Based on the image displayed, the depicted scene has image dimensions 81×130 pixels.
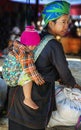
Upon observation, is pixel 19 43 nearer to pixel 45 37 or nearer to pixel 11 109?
pixel 45 37

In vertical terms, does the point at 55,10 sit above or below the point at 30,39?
above

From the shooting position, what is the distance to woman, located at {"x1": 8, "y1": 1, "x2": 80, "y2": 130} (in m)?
2.60

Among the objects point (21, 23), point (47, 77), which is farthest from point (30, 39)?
point (21, 23)

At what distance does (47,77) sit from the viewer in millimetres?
2656

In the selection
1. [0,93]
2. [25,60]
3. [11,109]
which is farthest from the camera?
[0,93]

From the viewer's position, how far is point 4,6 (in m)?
14.7

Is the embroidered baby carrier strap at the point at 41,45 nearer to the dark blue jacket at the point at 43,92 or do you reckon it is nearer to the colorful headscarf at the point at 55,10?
the dark blue jacket at the point at 43,92

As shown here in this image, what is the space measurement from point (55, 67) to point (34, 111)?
430 mm

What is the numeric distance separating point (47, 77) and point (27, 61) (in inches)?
9.2

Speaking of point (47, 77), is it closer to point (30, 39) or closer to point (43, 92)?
point (43, 92)

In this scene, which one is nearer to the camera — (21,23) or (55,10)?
(55,10)

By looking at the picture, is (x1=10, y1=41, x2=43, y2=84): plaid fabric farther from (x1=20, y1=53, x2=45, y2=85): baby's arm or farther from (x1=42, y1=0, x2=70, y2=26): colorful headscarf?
(x1=42, y1=0, x2=70, y2=26): colorful headscarf

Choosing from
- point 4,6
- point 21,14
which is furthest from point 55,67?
point 21,14

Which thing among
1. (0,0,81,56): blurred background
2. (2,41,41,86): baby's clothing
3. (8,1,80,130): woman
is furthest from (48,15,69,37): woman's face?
(0,0,81,56): blurred background
